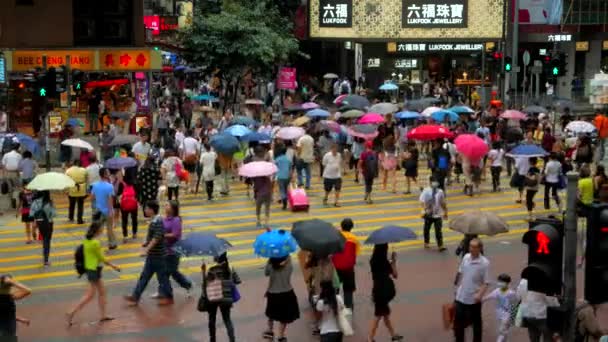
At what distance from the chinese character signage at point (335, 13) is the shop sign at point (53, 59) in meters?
17.2

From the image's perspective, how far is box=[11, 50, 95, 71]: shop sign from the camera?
3225 centimetres

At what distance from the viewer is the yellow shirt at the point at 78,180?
21.2 metres

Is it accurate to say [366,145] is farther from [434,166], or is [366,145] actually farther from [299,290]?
[299,290]

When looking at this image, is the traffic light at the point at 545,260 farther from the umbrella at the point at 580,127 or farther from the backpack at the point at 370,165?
the umbrella at the point at 580,127

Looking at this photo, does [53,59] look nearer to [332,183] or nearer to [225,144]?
[225,144]

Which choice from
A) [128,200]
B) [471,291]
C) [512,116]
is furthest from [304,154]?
[471,291]

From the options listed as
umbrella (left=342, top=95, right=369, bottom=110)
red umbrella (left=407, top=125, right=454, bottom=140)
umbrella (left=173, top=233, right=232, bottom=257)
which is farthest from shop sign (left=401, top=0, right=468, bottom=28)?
umbrella (left=173, top=233, right=232, bottom=257)

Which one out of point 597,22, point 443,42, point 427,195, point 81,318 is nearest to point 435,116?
point 427,195

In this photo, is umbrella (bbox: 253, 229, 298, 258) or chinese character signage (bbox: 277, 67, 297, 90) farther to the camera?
chinese character signage (bbox: 277, 67, 297, 90)

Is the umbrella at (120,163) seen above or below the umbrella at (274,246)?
above

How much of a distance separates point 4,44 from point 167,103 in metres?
11.6

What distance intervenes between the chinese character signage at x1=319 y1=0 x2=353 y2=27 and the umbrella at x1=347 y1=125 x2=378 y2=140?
2256 centimetres

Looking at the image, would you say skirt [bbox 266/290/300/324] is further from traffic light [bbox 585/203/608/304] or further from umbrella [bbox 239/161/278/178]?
umbrella [bbox 239/161/278/178]

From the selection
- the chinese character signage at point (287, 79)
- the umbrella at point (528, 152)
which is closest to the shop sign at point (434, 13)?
the chinese character signage at point (287, 79)
